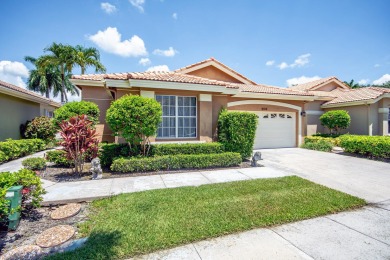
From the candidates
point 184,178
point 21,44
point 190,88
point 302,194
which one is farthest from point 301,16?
point 21,44

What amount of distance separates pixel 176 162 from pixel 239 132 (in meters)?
3.58

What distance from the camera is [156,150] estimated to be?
829cm

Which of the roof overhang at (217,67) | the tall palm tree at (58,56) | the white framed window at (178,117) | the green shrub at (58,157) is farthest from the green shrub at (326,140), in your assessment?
the tall palm tree at (58,56)

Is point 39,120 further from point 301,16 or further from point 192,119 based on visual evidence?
point 301,16

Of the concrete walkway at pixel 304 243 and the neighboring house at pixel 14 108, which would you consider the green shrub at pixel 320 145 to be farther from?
the neighboring house at pixel 14 108

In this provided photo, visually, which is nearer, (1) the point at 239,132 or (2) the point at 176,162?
(2) the point at 176,162

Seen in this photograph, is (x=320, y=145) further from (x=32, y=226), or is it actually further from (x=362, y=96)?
(x=32, y=226)

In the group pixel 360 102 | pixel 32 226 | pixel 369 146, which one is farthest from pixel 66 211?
pixel 360 102

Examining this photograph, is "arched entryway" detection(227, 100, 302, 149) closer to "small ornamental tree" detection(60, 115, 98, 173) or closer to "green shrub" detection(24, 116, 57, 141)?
"small ornamental tree" detection(60, 115, 98, 173)

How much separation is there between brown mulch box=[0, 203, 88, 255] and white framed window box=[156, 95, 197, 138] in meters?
5.57

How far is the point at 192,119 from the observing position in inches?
396

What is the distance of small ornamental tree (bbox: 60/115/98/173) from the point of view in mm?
6895

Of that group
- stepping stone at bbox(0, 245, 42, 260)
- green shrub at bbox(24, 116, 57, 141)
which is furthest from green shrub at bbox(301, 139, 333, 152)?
green shrub at bbox(24, 116, 57, 141)

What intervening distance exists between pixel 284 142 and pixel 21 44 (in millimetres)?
18917
